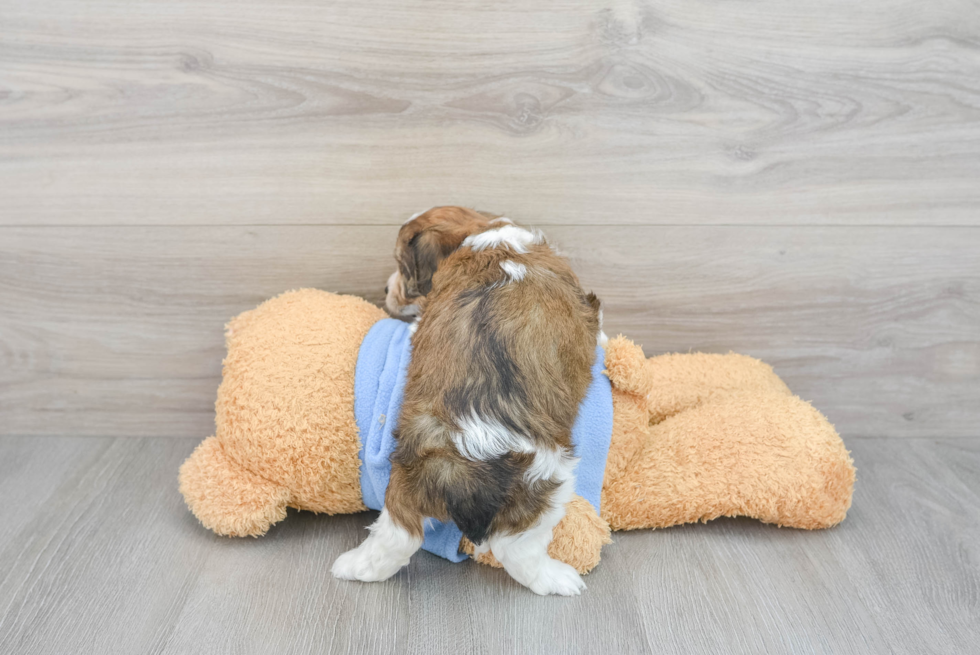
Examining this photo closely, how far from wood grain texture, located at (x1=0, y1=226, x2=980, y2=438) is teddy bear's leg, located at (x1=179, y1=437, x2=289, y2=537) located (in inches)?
17.0

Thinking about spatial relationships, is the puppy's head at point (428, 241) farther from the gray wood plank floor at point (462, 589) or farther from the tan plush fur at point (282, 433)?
the gray wood plank floor at point (462, 589)

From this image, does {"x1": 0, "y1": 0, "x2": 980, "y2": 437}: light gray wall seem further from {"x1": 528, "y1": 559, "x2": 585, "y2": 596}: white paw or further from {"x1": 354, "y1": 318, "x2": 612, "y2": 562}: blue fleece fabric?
{"x1": 528, "y1": 559, "x2": 585, "y2": 596}: white paw

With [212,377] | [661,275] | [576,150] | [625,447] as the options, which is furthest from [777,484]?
[212,377]

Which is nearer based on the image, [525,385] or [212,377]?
[525,385]

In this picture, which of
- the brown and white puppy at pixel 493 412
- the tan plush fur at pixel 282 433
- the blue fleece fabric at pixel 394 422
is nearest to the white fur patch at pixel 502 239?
the brown and white puppy at pixel 493 412

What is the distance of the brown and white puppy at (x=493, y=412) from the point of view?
1.24 metres

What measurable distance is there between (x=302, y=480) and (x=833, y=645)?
111cm

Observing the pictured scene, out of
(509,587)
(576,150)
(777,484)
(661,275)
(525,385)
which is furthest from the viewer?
(661,275)

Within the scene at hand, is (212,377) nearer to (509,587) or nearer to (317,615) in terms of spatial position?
(317,615)

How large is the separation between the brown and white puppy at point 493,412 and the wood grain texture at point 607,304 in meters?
0.44

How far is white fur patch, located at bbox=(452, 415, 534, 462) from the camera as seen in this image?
123 cm

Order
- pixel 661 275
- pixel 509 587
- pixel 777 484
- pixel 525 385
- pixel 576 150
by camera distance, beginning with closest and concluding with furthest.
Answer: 1. pixel 525 385
2. pixel 509 587
3. pixel 777 484
4. pixel 576 150
5. pixel 661 275

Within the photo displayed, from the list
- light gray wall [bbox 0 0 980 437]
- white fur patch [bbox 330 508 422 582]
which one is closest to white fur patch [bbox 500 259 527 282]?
light gray wall [bbox 0 0 980 437]

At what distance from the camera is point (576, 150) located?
1.72 metres
